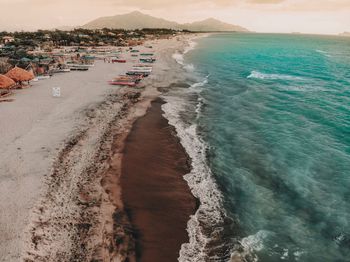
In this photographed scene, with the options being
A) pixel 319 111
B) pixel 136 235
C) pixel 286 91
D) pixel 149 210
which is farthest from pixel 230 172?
pixel 286 91

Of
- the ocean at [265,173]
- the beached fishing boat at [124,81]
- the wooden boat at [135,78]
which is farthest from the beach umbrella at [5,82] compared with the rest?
the ocean at [265,173]

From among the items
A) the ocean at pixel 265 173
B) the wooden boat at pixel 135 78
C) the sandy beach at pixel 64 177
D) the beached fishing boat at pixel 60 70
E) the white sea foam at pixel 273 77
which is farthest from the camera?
the white sea foam at pixel 273 77

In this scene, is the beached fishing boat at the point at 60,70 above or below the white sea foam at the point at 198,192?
below

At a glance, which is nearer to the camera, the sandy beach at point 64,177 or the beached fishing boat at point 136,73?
the sandy beach at point 64,177

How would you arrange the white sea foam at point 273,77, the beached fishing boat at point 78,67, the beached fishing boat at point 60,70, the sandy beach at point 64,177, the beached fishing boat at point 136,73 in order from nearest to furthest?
the sandy beach at point 64,177
the beached fishing boat at point 136,73
the beached fishing boat at point 60,70
the beached fishing boat at point 78,67
the white sea foam at point 273,77

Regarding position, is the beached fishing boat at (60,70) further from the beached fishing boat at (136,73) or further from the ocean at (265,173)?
the ocean at (265,173)

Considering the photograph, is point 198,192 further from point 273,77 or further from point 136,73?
point 273,77

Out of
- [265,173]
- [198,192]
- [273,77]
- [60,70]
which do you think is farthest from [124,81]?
[198,192]
